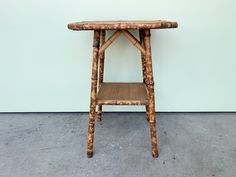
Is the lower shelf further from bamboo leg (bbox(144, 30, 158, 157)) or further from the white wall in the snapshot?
the white wall

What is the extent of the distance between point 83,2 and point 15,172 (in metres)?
1.08

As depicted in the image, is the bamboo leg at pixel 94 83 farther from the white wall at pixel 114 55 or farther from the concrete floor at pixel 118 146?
the white wall at pixel 114 55

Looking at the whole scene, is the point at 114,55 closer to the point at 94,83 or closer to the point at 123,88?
the point at 123,88

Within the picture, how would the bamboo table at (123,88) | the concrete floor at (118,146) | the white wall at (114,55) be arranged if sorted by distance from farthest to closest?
the white wall at (114,55) → the concrete floor at (118,146) → the bamboo table at (123,88)

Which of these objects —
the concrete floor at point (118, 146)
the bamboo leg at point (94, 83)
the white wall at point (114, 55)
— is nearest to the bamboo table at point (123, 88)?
the bamboo leg at point (94, 83)

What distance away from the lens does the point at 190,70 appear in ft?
5.24

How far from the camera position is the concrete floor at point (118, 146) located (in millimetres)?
1090

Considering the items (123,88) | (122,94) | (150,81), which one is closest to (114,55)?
(123,88)

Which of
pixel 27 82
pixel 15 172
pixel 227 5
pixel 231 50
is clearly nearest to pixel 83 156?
pixel 15 172

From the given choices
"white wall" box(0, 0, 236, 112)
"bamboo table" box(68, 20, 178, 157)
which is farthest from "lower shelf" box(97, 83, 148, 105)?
"white wall" box(0, 0, 236, 112)

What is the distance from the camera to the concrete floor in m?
1.09

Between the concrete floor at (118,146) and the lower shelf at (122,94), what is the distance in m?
0.28

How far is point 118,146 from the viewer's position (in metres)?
1.28

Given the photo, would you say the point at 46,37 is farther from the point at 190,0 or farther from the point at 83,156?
the point at 190,0
